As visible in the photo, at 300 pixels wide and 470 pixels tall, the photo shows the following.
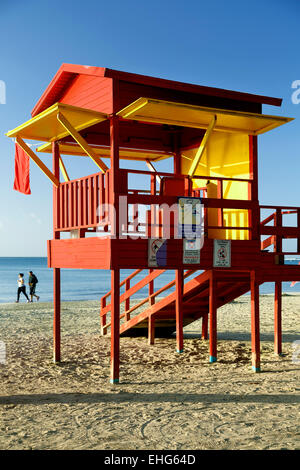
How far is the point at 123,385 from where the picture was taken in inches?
415

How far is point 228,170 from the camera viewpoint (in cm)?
1314

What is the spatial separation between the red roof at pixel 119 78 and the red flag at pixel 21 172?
109 centimetres

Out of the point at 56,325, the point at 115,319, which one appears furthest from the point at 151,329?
the point at 115,319

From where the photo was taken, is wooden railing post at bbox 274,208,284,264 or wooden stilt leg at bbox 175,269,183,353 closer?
wooden railing post at bbox 274,208,284,264

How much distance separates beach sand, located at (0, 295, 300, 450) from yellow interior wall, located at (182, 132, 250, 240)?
318 cm

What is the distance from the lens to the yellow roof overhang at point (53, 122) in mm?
10500

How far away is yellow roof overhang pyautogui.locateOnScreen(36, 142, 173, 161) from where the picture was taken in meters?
14.5

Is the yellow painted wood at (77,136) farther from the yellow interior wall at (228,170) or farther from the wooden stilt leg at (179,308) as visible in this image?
the wooden stilt leg at (179,308)

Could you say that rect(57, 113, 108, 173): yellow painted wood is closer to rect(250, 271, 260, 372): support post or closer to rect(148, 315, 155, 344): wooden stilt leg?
rect(250, 271, 260, 372): support post

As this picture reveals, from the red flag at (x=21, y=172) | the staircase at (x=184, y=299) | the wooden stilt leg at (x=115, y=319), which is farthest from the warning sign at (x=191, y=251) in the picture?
the red flag at (x=21, y=172)

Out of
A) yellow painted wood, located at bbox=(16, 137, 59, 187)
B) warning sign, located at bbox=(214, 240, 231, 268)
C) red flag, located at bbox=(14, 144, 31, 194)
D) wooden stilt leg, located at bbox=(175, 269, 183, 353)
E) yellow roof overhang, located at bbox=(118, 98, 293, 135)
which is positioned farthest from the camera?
wooden stilt leg, located at bbox=(175, 269, 183, 353)

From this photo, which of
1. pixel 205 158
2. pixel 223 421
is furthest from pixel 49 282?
pixel 223 421

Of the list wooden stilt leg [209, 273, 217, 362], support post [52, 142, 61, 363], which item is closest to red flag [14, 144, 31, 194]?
support post [52, 142, 61, 363]
